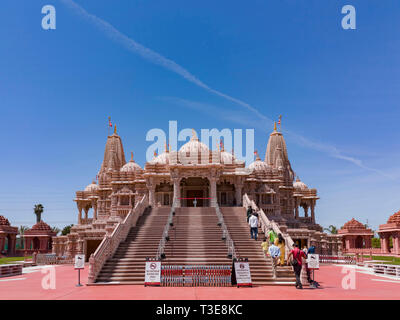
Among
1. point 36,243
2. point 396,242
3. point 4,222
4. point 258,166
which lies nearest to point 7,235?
point 4,222

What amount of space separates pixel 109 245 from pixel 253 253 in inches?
308

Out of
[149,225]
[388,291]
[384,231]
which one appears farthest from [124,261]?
[384,231]

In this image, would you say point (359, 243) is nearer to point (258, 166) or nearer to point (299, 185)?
point (299, 185)

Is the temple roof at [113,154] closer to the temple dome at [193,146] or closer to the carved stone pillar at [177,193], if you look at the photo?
the temple dome at [193,146]

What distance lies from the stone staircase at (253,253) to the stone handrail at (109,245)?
260 inches

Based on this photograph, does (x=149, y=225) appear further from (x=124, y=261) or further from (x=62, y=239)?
(x=62, y=239)

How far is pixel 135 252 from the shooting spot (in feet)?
70.8

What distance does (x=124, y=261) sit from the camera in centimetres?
2019

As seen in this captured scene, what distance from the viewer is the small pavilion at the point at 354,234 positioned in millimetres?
61272

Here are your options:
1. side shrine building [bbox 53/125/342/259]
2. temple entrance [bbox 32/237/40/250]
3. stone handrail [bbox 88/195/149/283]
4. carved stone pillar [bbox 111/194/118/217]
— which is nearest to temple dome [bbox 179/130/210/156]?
side shrine building [bbox 53/125/342/259]

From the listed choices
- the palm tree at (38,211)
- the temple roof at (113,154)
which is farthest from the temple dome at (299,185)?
the palm tree at (38,211)

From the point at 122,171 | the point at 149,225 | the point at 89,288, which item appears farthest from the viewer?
the point at 122,171
